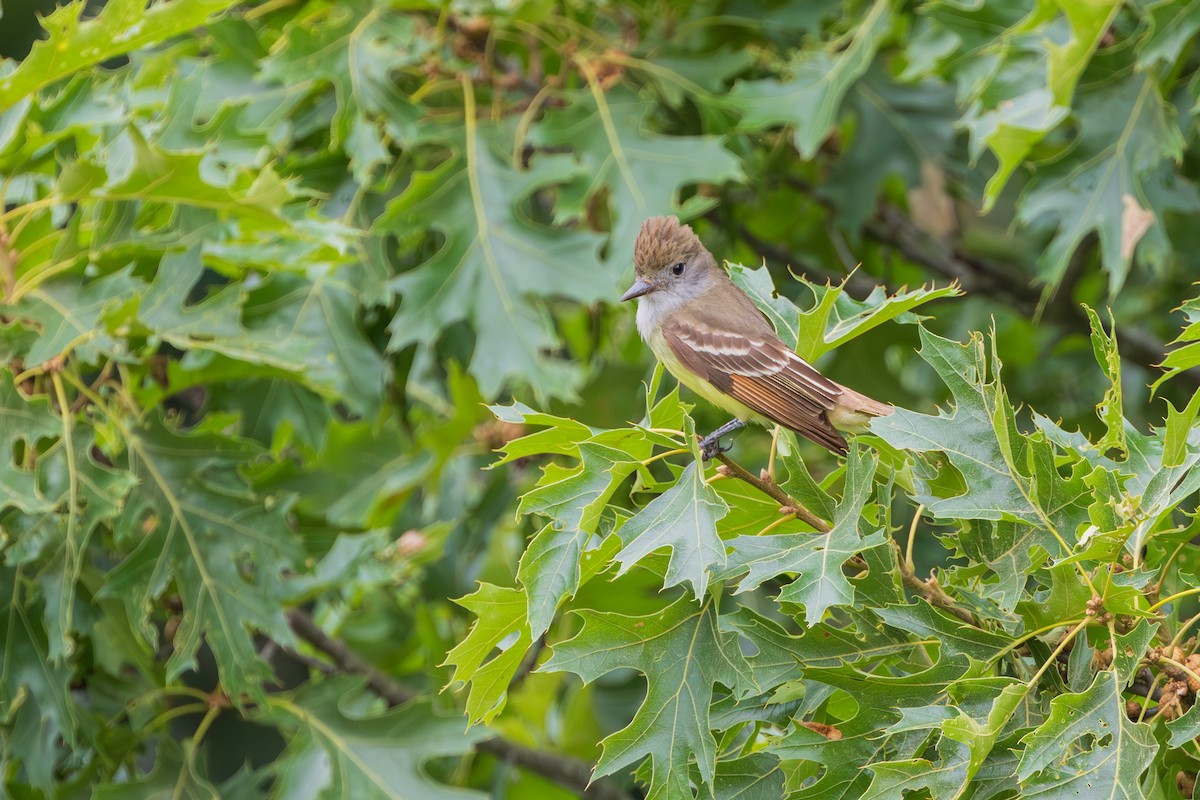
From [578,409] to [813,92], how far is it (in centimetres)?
182

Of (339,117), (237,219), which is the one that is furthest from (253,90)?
(237,219)

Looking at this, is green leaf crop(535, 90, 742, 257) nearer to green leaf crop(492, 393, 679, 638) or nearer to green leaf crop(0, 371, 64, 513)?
green leaf crop(0, 371, 64, 513)

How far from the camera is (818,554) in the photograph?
→ 246cm

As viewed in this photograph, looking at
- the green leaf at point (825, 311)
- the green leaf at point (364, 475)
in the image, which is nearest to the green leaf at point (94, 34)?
the green leaf at point (825, 311)

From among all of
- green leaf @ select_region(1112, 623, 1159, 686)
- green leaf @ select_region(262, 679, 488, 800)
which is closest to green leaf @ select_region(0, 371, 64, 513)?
green leaf @ select_region(262, 679, 488, 800)

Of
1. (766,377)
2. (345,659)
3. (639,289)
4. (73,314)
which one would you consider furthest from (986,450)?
(345,659)

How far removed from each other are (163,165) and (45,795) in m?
2.17

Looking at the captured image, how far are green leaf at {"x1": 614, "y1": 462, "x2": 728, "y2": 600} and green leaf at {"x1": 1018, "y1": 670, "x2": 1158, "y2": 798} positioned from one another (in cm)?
64

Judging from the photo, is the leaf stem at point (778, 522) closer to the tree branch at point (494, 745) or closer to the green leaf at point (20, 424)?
the green leaf at point (20, 424)

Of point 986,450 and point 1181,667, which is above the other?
point 986,450

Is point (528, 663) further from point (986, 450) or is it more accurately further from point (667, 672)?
point (986, 450)

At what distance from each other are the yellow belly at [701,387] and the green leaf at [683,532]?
3.68ft

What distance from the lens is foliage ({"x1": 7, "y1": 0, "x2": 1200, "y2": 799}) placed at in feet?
8.30

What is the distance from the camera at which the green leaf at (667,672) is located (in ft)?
8.48
